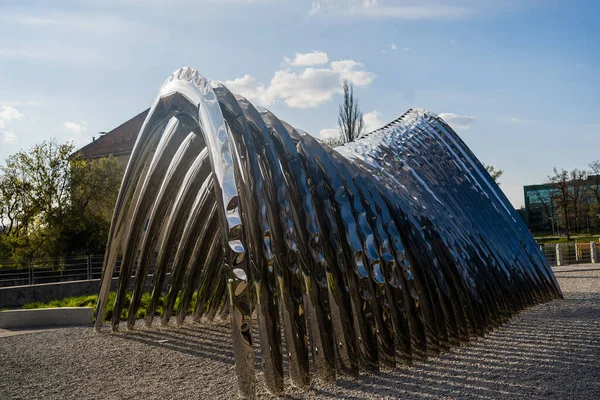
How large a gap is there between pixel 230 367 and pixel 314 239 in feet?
7.69

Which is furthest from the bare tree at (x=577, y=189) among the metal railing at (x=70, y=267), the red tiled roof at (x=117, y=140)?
the red tiled roof at (x=117, y=140)

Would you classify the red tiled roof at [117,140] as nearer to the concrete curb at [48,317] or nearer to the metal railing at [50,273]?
the metal railing at [50,273]

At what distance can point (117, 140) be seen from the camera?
175 ft

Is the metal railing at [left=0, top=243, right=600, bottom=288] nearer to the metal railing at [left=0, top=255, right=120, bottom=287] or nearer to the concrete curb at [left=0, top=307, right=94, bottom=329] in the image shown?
the metal railing at [left=0, top=255, right=120, bottom=287]

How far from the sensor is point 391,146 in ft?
37.2

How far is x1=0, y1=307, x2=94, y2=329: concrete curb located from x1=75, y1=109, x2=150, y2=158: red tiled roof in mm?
38899

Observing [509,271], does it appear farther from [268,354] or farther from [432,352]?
[268,354]

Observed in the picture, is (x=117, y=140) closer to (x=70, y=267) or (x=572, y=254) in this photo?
(x=70, y=267)

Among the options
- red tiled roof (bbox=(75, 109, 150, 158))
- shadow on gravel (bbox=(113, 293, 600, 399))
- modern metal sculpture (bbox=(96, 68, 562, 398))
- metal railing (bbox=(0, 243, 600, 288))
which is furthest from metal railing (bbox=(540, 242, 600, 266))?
red tiled roof (bbox=(75, 109, 150, 158))

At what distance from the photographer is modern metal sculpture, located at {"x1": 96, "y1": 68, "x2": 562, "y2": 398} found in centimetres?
605

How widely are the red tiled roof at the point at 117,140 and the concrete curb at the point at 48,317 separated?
128 feet

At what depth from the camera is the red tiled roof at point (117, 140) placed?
52156 mm

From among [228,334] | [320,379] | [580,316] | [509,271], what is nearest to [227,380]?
[320,379]

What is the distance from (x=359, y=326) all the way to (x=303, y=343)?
0.96 m
